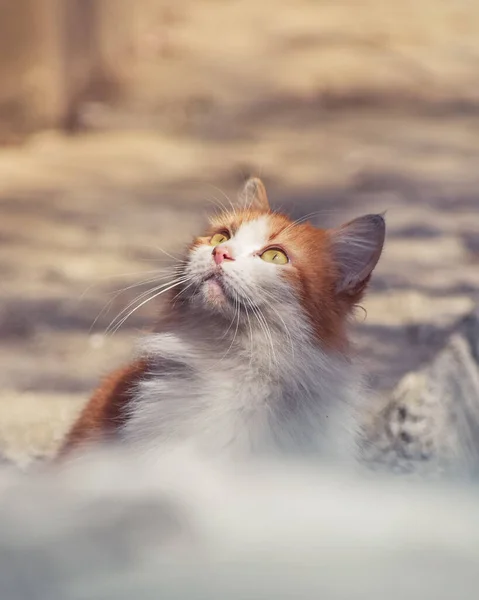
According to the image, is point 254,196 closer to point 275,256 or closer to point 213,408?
point 275,256

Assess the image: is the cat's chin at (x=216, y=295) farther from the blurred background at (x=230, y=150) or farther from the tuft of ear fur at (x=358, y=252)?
the blurred background at (x=230, y=150)

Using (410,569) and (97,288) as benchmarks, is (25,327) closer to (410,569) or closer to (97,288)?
(97,288)

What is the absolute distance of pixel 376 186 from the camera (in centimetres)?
229

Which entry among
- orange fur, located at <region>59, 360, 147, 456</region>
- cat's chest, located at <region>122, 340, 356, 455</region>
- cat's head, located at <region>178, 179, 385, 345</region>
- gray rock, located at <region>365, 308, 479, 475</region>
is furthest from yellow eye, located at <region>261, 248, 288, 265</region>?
gray rock, located at <region>365, 308, 479, 475</region>

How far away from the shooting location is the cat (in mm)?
1661

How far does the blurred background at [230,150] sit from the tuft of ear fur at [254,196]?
317mm

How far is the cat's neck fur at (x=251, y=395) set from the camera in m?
1.66

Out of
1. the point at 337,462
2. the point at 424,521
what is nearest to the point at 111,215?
the point at 337,462

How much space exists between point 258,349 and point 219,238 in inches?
8.5

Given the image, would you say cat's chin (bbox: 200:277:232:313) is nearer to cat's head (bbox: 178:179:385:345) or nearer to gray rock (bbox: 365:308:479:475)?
cat's head (bbox: 178:179:385:345)

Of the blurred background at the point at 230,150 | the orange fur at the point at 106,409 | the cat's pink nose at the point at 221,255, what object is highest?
the blurred background at the point at 230,150

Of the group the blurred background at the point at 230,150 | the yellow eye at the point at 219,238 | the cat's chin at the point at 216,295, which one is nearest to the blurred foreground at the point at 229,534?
the cat's chin at the point at 216,295

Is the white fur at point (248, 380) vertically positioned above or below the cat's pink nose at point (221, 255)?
below

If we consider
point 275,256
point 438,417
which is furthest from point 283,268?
point 438,417
